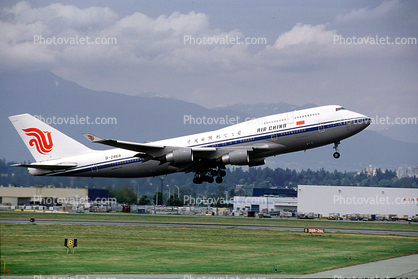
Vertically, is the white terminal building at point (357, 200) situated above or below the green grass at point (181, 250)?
above

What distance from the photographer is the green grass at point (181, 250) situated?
27.2m

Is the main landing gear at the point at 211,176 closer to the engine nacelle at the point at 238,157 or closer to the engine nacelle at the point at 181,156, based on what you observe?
the engine nacelle at the point at 181,156

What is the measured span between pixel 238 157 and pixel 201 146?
17.4 ft

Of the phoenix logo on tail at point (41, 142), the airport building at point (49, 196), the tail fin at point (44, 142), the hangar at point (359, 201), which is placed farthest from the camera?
the hangar at point (359, 201)

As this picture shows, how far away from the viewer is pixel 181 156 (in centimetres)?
4694

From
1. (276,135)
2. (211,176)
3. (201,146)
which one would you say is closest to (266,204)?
(211,176)

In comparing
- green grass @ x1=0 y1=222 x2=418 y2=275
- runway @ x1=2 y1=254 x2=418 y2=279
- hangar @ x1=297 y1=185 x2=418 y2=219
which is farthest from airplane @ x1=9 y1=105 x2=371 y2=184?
hangar @ x1=297 y1=185 x2=418 y2=219

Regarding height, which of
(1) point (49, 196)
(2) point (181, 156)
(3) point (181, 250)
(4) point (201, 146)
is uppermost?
(4) point (201, 146)

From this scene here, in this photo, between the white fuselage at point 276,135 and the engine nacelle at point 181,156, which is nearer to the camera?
the white fuselage at point 276,135

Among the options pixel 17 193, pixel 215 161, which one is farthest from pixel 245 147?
pixel 17 193

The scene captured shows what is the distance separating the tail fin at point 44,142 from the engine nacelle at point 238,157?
18.2 meters

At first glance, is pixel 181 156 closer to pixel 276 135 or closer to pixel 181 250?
pixel 276 135

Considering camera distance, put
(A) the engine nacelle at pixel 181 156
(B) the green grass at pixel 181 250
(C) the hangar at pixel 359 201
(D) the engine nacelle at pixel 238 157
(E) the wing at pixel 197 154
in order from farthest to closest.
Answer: (C) the hangar at pixel 359 201
(A) the engine nacelle at pixel 181 156
(E) the wing at pixel 197 154
(D) the engine nacelle at pixel 238 157
(B) the green grass at pixel 181 250

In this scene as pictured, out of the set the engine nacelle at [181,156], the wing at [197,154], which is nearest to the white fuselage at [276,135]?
the wing at [197,154]
